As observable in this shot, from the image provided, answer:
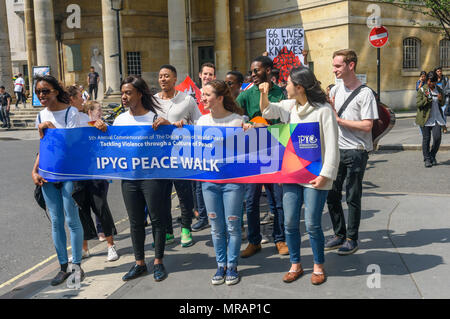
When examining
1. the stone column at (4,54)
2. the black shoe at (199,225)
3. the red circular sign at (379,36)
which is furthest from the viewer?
the stone column at (4,54)

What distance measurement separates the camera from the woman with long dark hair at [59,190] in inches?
182

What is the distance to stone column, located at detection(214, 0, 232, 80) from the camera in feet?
92.9

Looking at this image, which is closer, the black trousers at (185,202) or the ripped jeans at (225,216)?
the ripped jeans at (225,216)

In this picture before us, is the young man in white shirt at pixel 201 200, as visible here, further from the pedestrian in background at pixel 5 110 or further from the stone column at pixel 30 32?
the stone column at pixel 30 32

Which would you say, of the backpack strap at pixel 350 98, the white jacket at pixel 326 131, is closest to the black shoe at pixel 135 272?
the white jacket at pixel 326 131

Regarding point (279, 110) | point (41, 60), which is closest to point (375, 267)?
point (279, 110)

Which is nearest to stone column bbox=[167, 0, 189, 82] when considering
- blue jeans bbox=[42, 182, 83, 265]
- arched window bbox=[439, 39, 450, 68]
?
arched window bbox=[439, 39, 450, 68]

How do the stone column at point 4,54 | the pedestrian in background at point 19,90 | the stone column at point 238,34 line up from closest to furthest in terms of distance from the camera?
the stone column at point 4,54
the pedestrian in background at point 19,90
the stone column at point 238,34

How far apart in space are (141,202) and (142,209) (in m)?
0.07

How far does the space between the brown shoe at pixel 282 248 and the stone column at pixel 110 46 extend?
2219cm

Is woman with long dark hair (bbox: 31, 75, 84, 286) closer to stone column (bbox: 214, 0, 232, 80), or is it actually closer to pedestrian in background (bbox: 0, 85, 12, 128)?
pedestrian in background (bbox: 0, 85, 12, 128)

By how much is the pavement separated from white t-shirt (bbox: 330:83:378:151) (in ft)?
3.77

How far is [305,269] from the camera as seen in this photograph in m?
4.59
